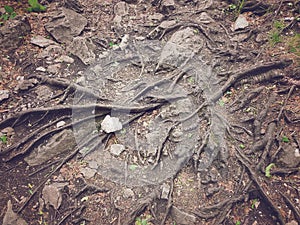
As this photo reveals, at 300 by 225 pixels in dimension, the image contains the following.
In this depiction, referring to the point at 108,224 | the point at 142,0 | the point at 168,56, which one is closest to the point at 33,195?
the point at 108,224

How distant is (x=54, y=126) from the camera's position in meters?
4.91

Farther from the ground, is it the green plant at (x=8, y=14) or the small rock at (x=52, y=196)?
the green plant at (x=8, y=14)

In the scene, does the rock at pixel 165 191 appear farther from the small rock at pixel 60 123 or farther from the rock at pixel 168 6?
the rock at pixel 168 6

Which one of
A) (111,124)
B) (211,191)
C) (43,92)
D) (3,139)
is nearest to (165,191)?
(211,191)

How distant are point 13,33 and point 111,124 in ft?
10.3

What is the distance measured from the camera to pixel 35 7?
21.9 feet

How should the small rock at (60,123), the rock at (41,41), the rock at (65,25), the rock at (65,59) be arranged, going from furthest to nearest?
the rock at (65,25)
the rock at (41,41)
the rock at (65,59)
the small rock at (60,123)

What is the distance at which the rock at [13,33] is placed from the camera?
19.5ft

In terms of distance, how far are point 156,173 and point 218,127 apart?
128cm

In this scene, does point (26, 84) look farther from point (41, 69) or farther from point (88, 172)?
point (88, 172)

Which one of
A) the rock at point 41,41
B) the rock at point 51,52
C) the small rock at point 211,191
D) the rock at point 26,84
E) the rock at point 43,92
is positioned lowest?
the small rock at point 211,191

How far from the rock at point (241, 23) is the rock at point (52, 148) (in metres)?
4.18

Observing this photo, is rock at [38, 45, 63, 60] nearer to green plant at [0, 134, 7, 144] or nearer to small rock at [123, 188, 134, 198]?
green plant at [0, 134, 7, 144]

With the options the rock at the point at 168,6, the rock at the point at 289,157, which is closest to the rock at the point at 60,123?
the rock at the point at 289,157
